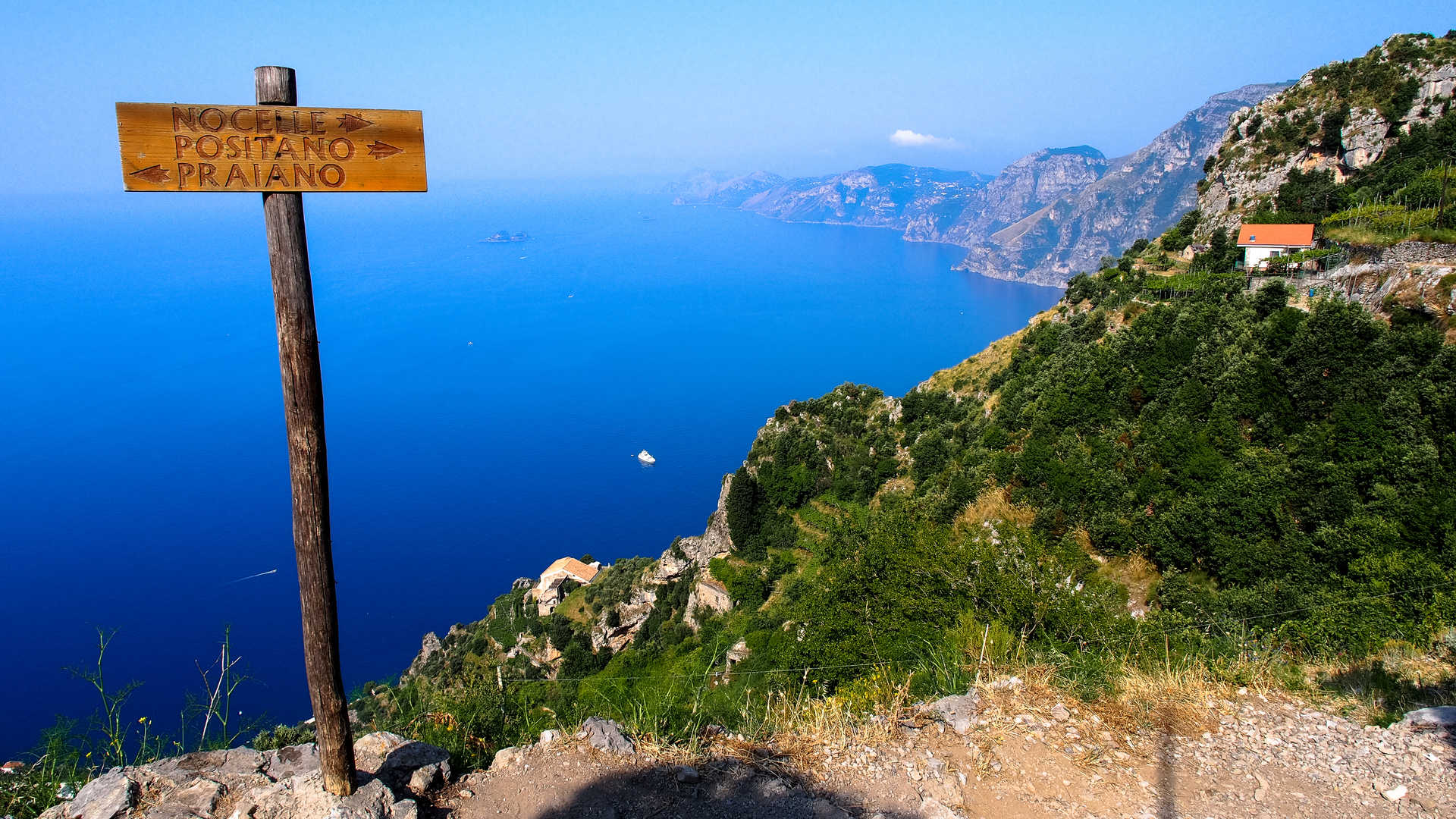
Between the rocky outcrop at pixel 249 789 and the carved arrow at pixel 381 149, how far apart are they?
2874 mm

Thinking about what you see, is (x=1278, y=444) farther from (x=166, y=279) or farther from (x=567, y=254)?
(x=567, y=254)

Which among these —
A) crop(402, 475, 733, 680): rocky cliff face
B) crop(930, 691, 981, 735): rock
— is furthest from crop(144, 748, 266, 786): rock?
crop(402, 475, 733, 680): rocky cliff face

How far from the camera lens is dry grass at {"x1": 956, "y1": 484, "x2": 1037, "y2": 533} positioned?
558 inches

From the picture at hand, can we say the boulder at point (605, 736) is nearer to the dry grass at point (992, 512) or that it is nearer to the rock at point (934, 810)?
the rock at point (934, 810)

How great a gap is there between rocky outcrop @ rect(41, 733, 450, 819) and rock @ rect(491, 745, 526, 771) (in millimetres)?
281

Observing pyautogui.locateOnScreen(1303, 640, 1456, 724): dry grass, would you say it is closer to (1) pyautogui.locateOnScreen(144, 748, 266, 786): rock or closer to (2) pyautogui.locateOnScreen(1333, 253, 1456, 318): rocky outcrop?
(1) pyautogui.locateOnScreen(144, 748, 266, 786): rock

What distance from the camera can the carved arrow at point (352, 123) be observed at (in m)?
2.99

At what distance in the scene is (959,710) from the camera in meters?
4.76

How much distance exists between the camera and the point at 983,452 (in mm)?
18391

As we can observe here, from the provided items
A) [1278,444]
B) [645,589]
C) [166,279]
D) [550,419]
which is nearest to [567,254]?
[166,279]

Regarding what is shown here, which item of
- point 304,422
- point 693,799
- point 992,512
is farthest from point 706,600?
point 304,422

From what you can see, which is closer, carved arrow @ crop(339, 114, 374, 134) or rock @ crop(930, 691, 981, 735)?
carved arrow @ crop(339, 114, 374, 134)

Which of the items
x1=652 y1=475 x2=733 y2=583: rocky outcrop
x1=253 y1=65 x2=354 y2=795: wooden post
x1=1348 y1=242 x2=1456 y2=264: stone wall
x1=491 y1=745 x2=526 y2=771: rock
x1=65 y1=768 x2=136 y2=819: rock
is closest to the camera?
x1=253 y1=65 x2=354 y2=795: wooden post

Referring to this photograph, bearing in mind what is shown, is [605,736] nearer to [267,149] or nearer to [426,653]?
[267,149]
